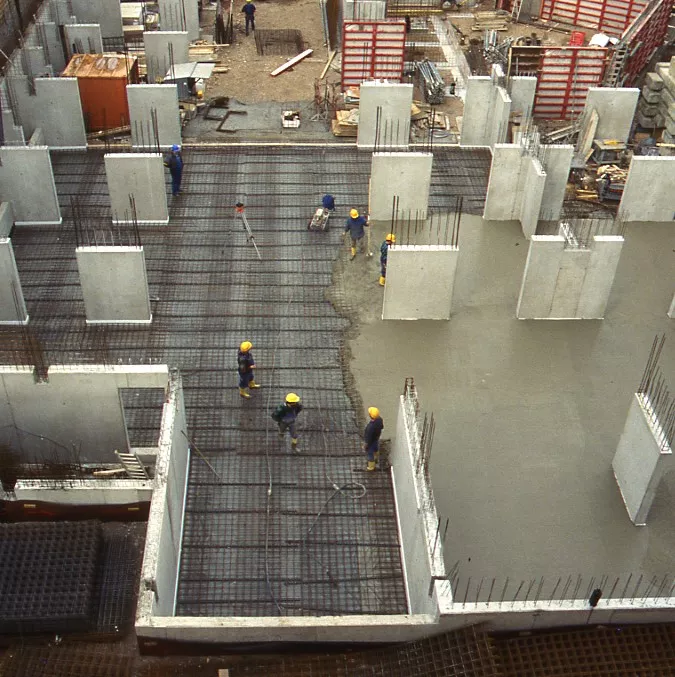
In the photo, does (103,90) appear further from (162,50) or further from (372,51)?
(372,51)

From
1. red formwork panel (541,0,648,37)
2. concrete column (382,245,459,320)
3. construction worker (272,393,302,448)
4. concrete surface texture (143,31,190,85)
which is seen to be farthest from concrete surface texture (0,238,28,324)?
red formwork panel (541,0,648,37)

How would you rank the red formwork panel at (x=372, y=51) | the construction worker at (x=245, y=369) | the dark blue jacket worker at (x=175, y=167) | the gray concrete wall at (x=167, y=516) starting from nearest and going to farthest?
the gray concrete wall at (x=167, y=516) → the construction worker at (x=245, y=369) → the dark blue jacket worker at (x=175, y=167) → the red formwork panel at (x=372, y=51)

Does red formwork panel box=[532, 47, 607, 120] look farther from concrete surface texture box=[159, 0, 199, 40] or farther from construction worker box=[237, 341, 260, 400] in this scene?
construction worker box=[237, 341, 260, 400]

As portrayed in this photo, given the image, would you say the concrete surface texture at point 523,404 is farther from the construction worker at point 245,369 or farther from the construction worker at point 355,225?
the construction worker at point 245,369

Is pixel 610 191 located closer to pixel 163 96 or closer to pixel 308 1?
pixel 163 96

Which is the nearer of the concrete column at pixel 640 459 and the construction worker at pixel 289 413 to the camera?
the concrete column at pixel 640 459

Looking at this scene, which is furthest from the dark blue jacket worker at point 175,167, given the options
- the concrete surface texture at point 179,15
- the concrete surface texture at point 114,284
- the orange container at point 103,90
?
the concrete surface texture at point 179,15

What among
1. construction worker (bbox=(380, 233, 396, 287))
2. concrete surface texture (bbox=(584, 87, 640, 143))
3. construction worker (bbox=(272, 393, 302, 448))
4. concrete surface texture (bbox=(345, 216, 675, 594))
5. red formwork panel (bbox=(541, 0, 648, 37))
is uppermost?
red formwork panel (bbox=(541, 0, 648, 37))
